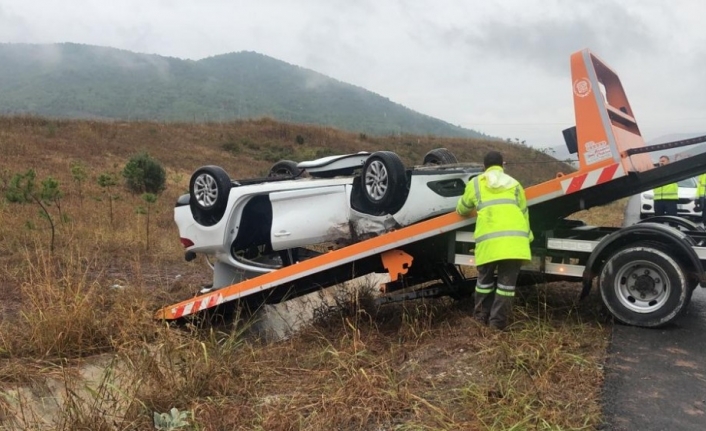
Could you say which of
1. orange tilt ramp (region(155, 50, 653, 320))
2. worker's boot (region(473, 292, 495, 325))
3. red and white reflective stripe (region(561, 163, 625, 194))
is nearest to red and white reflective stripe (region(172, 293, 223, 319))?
orange tilt ramp (region(155, 50, 653, 320))

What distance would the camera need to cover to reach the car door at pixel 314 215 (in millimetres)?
5027

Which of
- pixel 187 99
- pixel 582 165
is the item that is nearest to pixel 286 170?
pixel 582 165

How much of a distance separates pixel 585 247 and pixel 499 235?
79cm

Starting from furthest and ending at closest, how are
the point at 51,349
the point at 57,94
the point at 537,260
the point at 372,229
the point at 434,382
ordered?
the point at 57,94, the point at 372,229, the point at 537,260, the point at 51,349, the point at 434,382

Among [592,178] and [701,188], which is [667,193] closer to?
[701,188]

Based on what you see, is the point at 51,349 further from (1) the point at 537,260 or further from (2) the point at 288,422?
(1) the point at 537,260

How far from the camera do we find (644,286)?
4.15 metres

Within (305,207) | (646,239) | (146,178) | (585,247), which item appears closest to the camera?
(646,239)

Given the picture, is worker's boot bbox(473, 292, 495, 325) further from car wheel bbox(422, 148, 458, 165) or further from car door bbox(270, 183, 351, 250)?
car wheel bbox(422, 148, 458, 165)

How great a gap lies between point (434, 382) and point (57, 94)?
485 ft

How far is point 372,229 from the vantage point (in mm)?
4930

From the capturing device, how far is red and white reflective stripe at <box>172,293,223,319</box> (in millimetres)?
5121

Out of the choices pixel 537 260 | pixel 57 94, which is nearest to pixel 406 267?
pixel 537 260

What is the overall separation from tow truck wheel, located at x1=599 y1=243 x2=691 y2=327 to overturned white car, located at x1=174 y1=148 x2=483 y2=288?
5.01 ft
